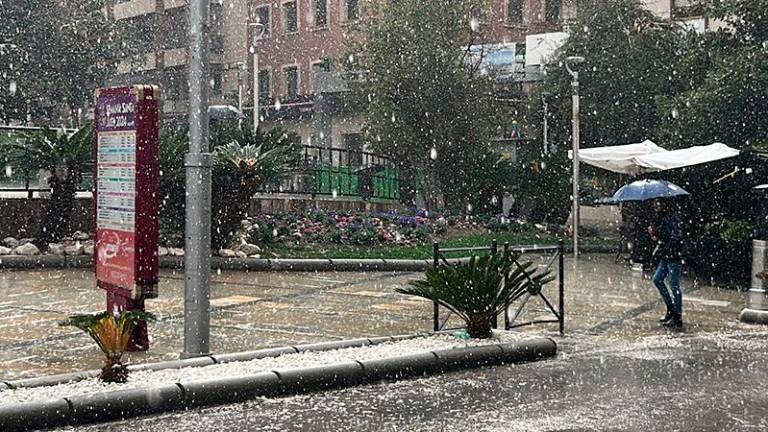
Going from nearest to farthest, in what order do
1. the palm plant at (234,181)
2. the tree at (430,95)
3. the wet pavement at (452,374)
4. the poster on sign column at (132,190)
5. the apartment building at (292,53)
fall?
the wet pavement at (452,374), the poster on sign column at (132,190), the palm plant at (234,181), the tree at (430,95), the apartment building at (292,53)

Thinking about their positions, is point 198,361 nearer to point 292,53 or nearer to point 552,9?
point 292,53

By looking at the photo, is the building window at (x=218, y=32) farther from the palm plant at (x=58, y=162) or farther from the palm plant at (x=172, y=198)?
the palm plant at (x=58, y=162)

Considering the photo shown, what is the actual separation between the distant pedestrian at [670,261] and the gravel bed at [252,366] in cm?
306

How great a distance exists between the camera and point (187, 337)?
29.1 ft

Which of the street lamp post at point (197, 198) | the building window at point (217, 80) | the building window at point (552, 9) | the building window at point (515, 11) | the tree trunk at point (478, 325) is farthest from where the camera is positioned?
the building window at point (217, 80)

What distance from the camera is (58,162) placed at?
734 inches

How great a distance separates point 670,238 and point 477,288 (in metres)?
3.99

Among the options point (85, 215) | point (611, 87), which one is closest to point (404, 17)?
point (611, 87)

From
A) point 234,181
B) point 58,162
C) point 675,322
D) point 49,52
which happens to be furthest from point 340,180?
point 675,322

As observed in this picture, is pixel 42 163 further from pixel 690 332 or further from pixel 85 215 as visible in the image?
pixel 690 332

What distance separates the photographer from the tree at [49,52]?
34312 mm

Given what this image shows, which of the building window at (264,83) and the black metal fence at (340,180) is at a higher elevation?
the building window at (264,83)

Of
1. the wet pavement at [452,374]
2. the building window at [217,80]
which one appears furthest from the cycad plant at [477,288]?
the building window at [217,80]

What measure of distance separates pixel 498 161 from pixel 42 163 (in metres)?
17.6
